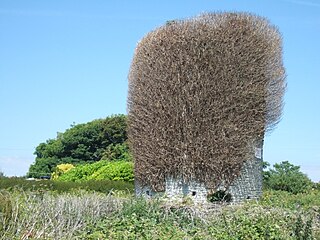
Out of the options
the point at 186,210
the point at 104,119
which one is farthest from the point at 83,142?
the point at 186,210

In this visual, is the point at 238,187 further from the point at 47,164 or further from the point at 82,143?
the point at 47,164

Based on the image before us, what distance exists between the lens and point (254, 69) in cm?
1375

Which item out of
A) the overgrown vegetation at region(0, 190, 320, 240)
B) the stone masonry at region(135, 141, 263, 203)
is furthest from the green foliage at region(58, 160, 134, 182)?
the overgrown vegetation at region(0, 190, 320, 240)

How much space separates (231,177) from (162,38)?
13.0ft

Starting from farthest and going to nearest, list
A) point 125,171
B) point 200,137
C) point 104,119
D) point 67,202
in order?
point 104,119 → point 125,171 → point 200,137 → point 67,202

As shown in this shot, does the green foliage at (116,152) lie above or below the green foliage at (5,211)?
above

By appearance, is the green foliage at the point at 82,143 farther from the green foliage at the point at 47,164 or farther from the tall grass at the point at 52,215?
the tall grass at the point at 52,215

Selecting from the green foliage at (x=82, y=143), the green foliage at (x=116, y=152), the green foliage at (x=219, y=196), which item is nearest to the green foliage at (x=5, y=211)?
the green foliage at (x=219, y=196)

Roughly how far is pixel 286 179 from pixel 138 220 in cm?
963

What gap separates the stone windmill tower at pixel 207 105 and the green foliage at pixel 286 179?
298 centimetres

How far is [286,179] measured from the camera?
17125mm

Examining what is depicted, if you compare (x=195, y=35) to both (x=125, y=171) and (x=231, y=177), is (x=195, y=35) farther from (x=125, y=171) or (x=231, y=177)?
(x=125, y=171)

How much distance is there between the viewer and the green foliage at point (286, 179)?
1689 cm

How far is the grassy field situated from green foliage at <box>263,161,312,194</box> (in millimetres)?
7395
